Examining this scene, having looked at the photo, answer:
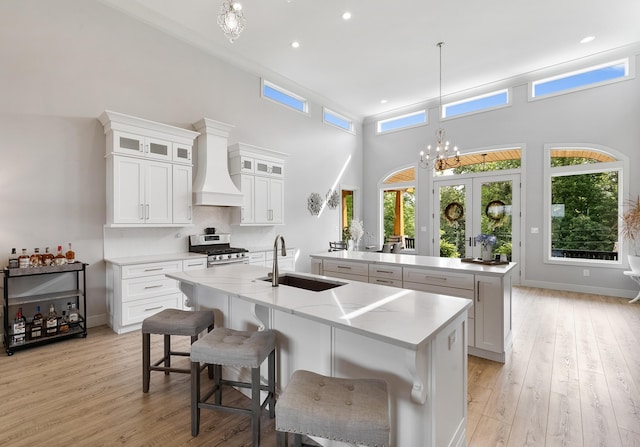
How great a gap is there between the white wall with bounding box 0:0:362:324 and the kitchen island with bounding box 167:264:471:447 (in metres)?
2.81

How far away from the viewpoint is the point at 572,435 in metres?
1.91

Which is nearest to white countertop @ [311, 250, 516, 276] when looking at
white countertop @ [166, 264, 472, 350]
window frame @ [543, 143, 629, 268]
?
white countertop @ [166, 264, 472, 350]

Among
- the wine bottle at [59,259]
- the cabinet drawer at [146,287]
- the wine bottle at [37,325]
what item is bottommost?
the wine bottle at [37,325]

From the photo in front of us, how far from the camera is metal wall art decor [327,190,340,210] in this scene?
7.76m

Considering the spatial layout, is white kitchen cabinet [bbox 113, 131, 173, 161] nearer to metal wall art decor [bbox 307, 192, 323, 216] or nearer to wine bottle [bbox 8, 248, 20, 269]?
Answer: wine bottle [bbox 8, 248, 20, 269]

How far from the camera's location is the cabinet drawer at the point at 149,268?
3.68m

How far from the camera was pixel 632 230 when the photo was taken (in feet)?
17.1

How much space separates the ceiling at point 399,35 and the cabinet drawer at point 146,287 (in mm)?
3744

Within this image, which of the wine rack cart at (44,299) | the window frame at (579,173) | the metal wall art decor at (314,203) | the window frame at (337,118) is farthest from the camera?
the window frame at (337,118)

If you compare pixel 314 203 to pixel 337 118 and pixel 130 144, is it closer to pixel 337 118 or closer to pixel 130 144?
pixel 337 118

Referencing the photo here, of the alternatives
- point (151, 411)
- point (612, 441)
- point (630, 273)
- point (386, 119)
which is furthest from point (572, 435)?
point (386, 119)

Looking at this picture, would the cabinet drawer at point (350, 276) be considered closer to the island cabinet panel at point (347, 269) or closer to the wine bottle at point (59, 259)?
the island cabinet panel at point (347, 269)

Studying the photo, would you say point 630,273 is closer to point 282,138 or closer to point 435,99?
point 435,99

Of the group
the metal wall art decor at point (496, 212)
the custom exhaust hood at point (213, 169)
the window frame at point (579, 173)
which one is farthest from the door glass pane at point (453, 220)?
the custom exhaust hood at point (213, 169)
